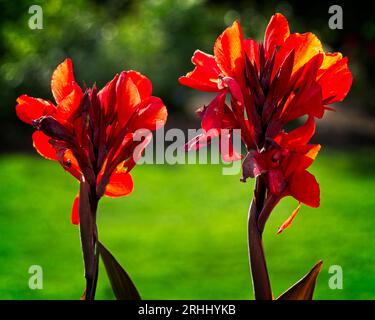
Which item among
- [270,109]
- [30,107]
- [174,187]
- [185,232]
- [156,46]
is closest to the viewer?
[270,109]

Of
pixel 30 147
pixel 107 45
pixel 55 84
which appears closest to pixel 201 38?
pixel 107 45

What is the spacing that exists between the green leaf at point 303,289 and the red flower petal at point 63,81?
42 centimetres

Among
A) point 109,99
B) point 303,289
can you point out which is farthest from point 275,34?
point 303,289

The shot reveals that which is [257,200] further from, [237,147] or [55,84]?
[55,84]

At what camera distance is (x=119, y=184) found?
1070 millimetres

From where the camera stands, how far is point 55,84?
3.44ft

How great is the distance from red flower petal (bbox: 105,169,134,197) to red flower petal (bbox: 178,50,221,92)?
0.16m

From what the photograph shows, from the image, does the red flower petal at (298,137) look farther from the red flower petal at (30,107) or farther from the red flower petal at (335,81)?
the red flower petal at (30,107)

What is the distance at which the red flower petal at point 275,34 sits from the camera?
0.98 metres

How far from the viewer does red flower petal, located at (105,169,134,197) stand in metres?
1.05

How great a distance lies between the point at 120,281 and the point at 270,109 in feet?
1.05

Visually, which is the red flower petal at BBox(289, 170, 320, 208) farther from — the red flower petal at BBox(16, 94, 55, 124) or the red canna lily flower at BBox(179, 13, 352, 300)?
the red flower petal at BBox(16, 94, 55, 124)

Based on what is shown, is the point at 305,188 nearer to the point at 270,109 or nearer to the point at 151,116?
the point at 270,109

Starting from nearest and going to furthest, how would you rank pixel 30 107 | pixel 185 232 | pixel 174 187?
pixel 30 107
pixel 185 232
pixel 174 187
